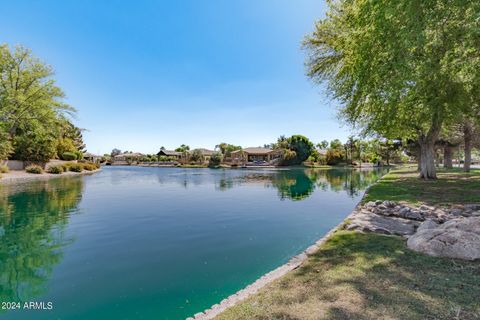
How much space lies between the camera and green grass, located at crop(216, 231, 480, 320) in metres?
3.12

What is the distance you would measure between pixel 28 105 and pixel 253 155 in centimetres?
5689

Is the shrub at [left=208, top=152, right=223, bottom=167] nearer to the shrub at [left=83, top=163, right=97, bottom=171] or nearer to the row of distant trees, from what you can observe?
the shrub at [left=83, top=163, right=97, bottom=171]

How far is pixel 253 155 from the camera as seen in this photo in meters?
79.1

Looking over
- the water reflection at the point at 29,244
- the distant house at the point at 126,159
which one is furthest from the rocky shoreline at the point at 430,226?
the distant house at the point at 126,159

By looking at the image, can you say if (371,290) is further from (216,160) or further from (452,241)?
(216,160)

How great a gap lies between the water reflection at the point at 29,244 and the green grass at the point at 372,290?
4619 millimetres

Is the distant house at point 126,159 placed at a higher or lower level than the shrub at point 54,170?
higher

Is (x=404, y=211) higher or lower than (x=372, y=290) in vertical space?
higher

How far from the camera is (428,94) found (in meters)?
10.0

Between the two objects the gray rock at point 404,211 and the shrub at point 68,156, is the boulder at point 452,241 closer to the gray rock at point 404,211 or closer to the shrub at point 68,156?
the gray rock at point 404,211

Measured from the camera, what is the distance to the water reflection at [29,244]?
5.17 m

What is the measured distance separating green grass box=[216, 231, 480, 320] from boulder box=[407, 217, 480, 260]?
0.93 ft

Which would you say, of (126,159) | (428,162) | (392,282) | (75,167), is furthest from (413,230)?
(126,159)

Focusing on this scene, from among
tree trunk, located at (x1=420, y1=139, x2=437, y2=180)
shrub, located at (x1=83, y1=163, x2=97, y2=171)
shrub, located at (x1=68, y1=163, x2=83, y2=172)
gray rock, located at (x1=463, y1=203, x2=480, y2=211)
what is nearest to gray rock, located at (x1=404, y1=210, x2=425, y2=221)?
gray rock, located at (x1=463, y1=203, x2=480, y2=211)
